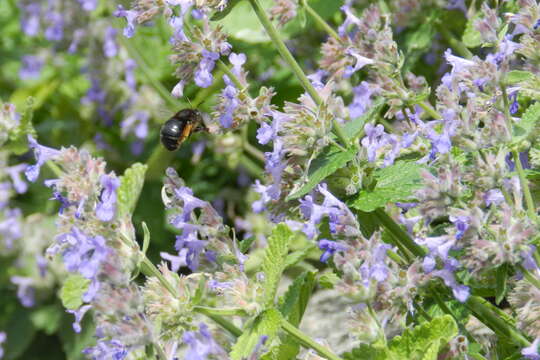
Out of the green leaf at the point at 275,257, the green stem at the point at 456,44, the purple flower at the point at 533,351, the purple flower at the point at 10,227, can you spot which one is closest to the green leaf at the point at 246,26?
the green stem at the point at 456,44

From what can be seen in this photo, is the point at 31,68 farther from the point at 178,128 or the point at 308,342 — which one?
the point at 308,342

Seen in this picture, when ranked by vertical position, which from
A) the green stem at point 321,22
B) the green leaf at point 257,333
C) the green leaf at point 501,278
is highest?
the green leaf at point 501,278

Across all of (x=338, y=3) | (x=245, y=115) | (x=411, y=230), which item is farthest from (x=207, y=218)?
(x=338, y=3)

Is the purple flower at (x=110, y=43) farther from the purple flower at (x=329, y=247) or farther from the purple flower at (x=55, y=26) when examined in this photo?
the purple flower at (x=329, y=247)

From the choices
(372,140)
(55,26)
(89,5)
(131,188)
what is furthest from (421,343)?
(55,26)

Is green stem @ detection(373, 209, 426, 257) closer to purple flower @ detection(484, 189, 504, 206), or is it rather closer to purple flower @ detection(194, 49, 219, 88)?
purple flower @ detection(484, 189, 504, 206)

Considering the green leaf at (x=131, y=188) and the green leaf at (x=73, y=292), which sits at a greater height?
the green leaf at (x=131, y=188)
